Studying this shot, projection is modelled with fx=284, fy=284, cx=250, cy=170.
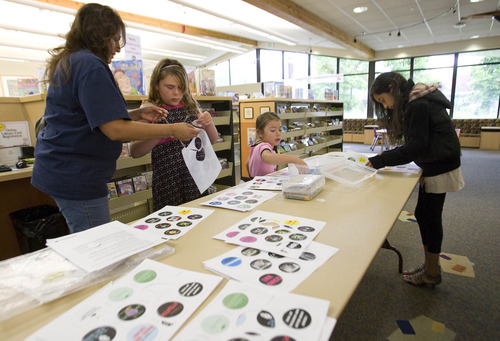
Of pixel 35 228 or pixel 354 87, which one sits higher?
pixel 354 87

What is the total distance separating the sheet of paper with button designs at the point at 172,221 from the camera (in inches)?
40.0

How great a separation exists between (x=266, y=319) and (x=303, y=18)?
248 inches

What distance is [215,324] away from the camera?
0.56 meters

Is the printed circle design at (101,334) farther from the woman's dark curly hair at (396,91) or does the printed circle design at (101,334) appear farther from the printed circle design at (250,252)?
the woman's dark curly hair at (396,91)

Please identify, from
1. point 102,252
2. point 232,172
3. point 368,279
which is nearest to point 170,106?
point 102,252

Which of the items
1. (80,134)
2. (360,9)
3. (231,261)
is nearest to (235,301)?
(231,261)

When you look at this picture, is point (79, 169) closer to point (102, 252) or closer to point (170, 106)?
point (102, 252)

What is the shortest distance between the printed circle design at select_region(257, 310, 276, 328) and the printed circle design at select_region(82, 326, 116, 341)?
28 cm

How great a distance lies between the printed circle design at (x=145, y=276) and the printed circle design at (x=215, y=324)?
8.6 inches

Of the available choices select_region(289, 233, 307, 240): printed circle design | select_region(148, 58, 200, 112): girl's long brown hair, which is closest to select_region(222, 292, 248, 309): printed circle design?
select_region(289, 233, 307, 240): printed circle design

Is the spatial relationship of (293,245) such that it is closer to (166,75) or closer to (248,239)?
(248,239)

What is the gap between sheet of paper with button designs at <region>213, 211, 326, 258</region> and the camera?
0.86 m

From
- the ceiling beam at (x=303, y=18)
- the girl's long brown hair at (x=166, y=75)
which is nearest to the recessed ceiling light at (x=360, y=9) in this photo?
the ceiling beam at (x=303, y=18)

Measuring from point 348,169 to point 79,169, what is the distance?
4.92ft
